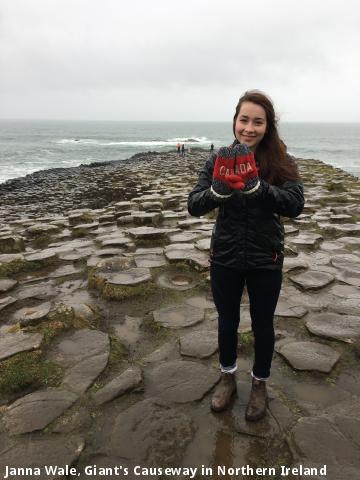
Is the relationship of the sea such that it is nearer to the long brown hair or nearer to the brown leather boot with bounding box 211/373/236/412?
the long brown hair

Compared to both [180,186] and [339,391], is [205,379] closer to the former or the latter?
[339,391]

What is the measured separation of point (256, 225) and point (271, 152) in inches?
20.6

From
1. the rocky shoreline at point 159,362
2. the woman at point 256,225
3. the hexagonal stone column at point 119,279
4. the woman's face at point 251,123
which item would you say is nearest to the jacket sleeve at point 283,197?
the woman at point 256,225

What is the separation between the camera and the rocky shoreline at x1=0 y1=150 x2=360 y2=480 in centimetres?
232

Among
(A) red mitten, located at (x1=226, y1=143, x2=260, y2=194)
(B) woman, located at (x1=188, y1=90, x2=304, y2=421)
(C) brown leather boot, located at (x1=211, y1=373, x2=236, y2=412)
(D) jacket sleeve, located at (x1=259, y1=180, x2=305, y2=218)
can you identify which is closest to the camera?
(A) red mitten, located at (x1=226, y1=143, x2=260, y2=194)

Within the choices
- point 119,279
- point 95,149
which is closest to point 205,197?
point 119,279

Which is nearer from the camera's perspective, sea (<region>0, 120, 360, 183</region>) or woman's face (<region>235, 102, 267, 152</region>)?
woman's face (<region>235, 102, 267, 152</region>)

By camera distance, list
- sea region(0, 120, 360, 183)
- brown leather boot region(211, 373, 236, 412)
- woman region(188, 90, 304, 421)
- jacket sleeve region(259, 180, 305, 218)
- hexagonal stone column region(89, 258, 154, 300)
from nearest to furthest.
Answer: jacket sleeve region(259, 180, 305, 218) → woman region(188, 90, 304, 421) → brown leather boot region(211, 373, 236, 412) → hexagonal stone column region(89, 258, 154, 300) → sea region(0, 120, 360, 183)

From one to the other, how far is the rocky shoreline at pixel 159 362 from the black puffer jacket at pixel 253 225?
1.07m

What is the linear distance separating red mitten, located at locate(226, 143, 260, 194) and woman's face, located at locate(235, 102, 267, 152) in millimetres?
284

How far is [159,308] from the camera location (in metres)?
4.18

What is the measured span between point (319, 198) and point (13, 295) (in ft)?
28.1

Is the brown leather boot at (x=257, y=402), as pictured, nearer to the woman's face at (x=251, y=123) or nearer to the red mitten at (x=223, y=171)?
the red mitten at (x=223, y=171)

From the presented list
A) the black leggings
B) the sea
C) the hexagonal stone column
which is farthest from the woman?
the hexagonal stone column
